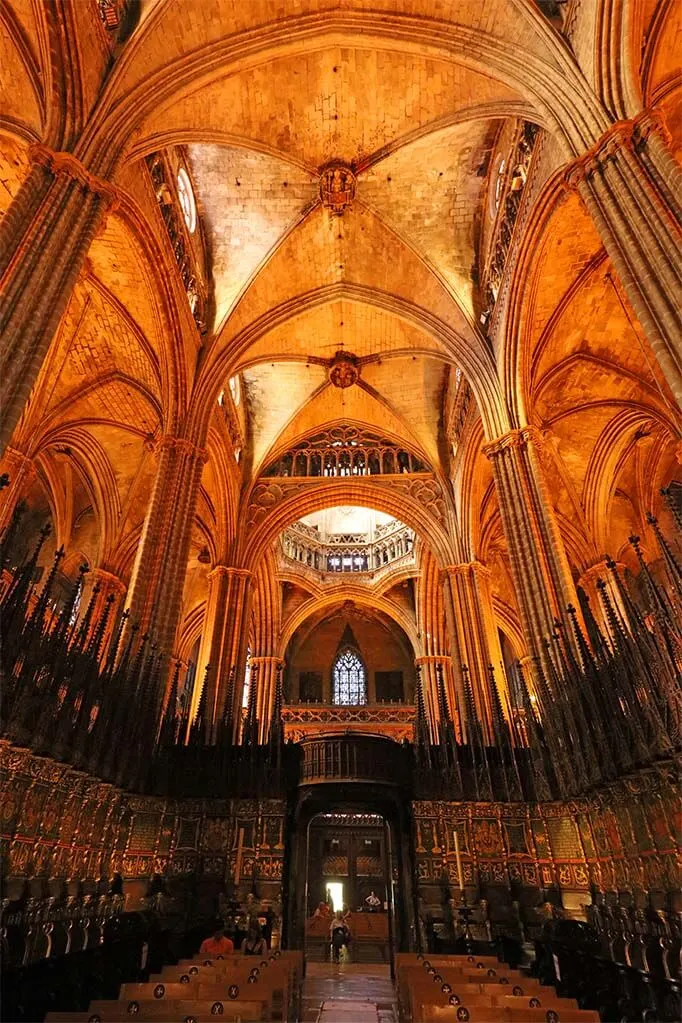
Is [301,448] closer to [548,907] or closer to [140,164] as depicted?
[140,164]

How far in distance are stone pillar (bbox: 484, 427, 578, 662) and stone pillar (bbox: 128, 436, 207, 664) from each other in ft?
20.8

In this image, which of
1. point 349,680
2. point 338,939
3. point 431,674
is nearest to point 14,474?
point 338,939

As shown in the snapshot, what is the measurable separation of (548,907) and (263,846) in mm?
4371

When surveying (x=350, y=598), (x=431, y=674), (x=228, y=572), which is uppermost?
(x=350, y=598)

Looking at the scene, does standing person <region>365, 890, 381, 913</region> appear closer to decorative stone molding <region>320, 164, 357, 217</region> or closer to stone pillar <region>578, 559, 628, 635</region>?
stone pillar <region>578, 559, 628, 635</region>

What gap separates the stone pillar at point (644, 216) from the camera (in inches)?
259

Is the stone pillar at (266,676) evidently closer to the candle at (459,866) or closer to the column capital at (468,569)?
the column capital at (468,569)

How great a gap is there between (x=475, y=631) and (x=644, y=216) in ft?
36.9

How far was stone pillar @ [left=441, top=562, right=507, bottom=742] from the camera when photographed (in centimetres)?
1480

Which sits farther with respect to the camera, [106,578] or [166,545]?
[106,578]

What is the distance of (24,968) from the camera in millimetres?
4582

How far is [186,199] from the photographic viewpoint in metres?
13.6

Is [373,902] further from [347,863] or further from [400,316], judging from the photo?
[400,316]

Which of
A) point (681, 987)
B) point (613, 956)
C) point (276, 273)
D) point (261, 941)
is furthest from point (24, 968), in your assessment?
point (276, 273)
